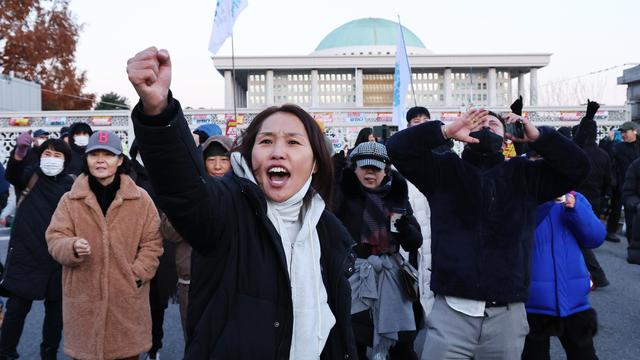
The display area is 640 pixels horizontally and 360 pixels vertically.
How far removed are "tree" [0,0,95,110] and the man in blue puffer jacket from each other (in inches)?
1128

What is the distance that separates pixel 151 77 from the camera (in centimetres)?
136

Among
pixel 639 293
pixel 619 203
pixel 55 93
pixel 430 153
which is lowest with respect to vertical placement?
pixel 639 293

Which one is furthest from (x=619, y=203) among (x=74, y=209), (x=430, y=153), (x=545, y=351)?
(x=74, y=209)

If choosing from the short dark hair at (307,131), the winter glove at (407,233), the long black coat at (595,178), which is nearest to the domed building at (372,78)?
the long black coat at (595,178)

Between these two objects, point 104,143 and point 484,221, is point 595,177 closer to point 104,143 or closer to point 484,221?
point 484,221

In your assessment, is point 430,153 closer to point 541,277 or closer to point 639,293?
point 541,277

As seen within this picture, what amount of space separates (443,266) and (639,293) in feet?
15.8

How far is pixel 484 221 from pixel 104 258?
2190 mm

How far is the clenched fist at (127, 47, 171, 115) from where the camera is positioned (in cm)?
135

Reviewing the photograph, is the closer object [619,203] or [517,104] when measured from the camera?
[517,104]

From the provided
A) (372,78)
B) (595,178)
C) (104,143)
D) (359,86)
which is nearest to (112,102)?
(359,86)

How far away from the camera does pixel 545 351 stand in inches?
134

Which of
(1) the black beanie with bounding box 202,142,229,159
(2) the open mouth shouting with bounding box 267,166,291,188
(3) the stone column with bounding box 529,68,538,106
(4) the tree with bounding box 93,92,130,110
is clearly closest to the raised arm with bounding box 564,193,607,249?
(2) the open mouth shouting with bounding box 267,166,291,188

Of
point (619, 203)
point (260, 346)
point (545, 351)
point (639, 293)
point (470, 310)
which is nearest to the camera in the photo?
point (260, 346)
